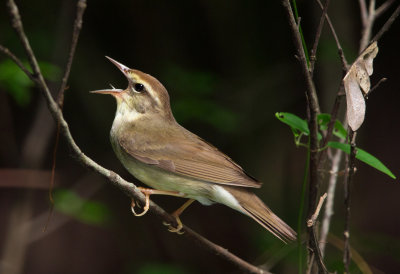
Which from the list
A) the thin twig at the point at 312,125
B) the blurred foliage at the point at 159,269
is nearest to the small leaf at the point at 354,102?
the thin twig at the point at 312,125

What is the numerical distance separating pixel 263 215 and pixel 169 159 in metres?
0.67

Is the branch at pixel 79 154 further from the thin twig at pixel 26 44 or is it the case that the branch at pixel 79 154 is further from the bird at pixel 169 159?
the bird at pixel 169 159

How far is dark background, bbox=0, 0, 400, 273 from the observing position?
5414 mm

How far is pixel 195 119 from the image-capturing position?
5.30 m

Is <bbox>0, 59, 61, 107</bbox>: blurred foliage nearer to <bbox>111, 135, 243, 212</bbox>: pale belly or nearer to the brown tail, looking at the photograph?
<bbox>111, 135, 243, 212</bbox>: pale belly

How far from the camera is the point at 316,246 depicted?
2404mm

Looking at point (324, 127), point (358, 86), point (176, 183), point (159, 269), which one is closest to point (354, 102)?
point (358, 86)

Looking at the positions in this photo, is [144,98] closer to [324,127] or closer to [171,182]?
[171,182]

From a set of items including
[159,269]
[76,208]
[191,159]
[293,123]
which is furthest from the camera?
[159,269]

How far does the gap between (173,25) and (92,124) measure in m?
1.30

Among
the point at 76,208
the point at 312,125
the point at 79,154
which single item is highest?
the point at 312,125

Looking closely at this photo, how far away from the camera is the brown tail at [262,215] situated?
2.90 metres

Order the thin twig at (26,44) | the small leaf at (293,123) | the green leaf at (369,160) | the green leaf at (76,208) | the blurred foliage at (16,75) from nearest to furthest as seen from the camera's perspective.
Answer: the thin twig at (26,44)
the green leaf at (369,160)
the small leaf at (293,123)
the blurred foliage at (16,75)
the green leaf at (76,208)

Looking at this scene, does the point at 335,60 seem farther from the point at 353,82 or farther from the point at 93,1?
the point at 353,82
